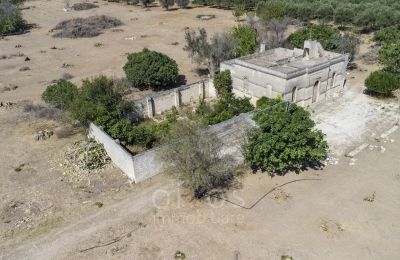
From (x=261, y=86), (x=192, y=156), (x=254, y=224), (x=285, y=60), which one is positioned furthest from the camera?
(x=285, y=60)

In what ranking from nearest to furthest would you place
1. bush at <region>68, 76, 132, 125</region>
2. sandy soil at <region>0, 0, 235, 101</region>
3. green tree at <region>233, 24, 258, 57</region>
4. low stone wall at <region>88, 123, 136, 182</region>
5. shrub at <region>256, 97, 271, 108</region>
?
low stone wall at <region>88, 123, 136, 182</region> → bush at <region>68, 76, 132, 125</region> → shrub at <region>256, 97, 271, 108</region> → green tree at <region>233, 24, 258, 57</region> → sandy soil at <region>0, 0, 235, 101</region>

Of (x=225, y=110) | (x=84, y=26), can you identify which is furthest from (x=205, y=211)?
(x=84, y=26)

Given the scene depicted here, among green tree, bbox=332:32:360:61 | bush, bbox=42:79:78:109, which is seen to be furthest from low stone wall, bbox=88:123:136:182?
green tree, bbox=332:32:360:61

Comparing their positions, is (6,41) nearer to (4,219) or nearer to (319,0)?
(4,219)

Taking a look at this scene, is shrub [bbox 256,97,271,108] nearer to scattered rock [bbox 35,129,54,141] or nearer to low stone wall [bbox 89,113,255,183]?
low stone wall [bbox 89,113,255,183]

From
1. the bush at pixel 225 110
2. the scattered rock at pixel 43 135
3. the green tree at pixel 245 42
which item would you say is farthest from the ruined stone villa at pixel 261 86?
the scattered rock at pixel 43 135

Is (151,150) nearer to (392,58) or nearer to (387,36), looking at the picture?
(392,58)

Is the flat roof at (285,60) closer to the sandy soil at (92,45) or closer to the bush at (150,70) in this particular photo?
the bush at (150,70)
